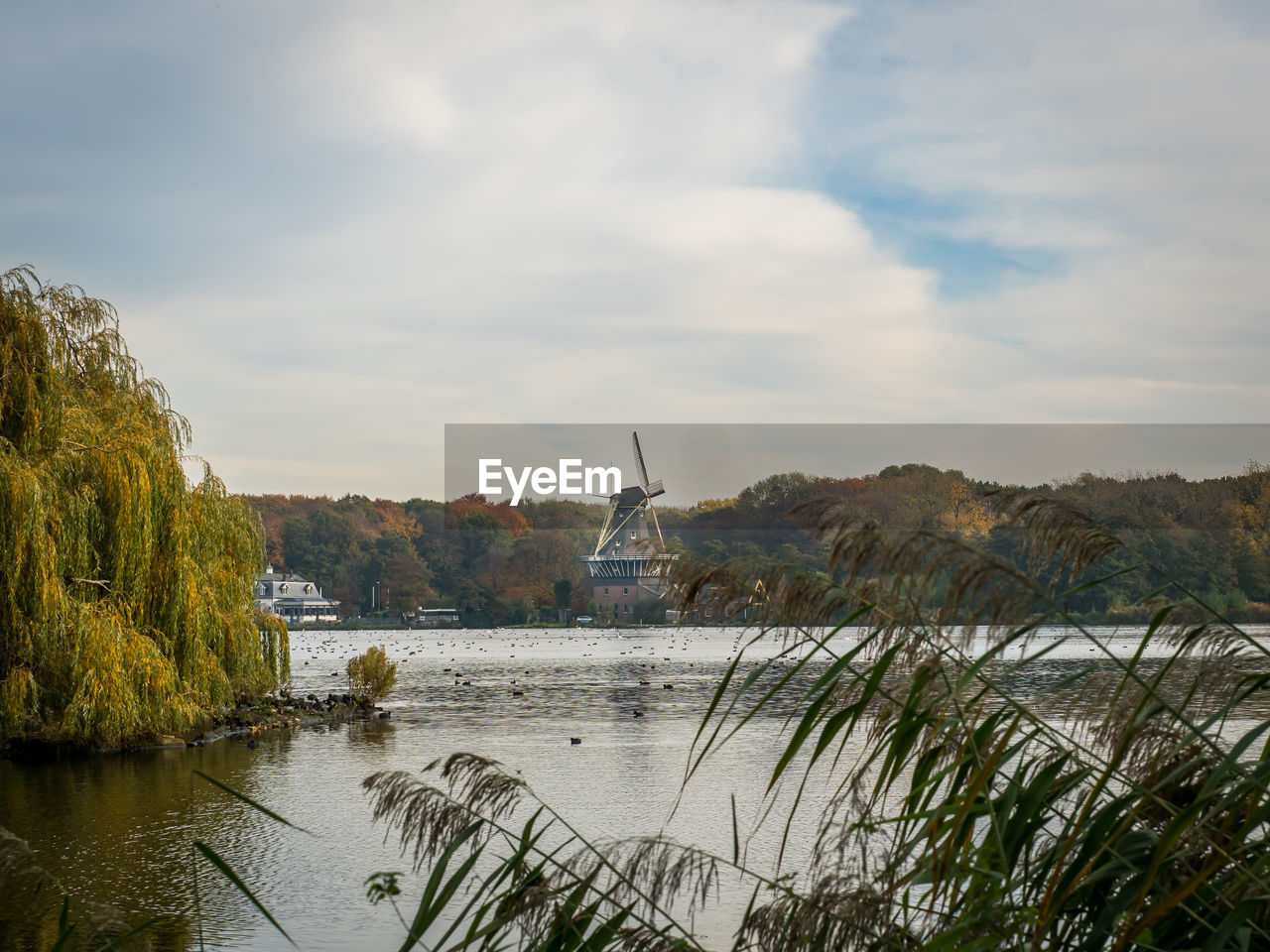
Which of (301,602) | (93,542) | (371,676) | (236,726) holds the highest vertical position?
(93,542)

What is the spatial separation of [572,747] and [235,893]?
9095 mm

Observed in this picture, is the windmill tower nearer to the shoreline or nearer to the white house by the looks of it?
the white house

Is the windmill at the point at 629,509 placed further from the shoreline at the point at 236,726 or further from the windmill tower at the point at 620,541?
the shoreline at the point at 236,726

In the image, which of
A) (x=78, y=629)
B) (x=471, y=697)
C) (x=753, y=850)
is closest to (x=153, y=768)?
(x=78, y=629)

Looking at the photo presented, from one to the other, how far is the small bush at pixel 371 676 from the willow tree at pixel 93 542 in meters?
8.52

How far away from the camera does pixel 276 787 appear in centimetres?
1550

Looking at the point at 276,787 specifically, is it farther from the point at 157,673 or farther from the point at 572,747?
the point at 572,747

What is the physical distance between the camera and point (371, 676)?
27391 mm

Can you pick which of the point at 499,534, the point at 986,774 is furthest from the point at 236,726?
the point at 499,534

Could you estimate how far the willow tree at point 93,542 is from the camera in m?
15.2

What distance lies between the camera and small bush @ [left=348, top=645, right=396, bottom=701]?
27.2 metres

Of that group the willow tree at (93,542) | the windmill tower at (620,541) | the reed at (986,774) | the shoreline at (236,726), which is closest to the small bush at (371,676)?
the shoreline at (236,726)

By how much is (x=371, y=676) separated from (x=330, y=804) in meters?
13.2

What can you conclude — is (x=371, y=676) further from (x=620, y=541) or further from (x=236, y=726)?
(x=620, y=541)
